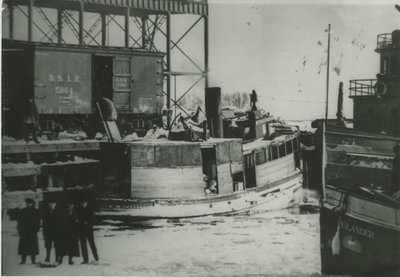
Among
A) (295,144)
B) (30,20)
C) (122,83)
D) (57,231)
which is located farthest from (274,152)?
(30,20)

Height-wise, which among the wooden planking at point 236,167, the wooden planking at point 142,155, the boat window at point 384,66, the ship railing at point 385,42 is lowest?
the wooden planking at point 236,167

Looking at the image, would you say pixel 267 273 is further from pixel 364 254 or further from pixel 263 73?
pixel 263 73

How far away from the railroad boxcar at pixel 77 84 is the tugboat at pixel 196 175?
1.13 metres

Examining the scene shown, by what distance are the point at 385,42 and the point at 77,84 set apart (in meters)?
6.03

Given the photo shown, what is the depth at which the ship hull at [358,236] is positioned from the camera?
334 inches

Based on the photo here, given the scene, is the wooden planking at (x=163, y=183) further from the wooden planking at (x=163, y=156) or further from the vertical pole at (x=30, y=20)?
the vertical pole at (x=30, y=20)

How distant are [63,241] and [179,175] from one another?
2738mm

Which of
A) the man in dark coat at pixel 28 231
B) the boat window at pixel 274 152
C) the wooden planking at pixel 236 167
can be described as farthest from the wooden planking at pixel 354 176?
the man in dark coat at pixel 28 231

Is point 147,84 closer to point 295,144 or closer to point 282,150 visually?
point 282,150

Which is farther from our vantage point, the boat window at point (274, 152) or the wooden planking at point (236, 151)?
the boat window at point (274, 152)

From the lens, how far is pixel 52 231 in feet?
29.5

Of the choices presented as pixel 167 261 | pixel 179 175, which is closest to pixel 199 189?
pixel 179 175

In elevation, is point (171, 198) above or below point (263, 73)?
below

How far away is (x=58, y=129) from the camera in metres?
11.2
